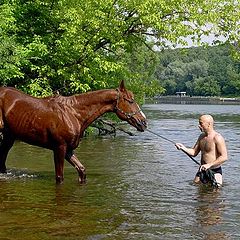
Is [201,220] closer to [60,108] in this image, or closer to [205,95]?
[60,108]

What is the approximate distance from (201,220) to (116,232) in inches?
60.6

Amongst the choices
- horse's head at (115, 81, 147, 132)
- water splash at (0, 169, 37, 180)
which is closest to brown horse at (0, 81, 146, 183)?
horse's head at (115, 81, 147, 132)

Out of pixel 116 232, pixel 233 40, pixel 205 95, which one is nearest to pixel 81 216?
pixel 116 232

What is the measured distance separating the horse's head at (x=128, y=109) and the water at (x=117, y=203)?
1380 mm

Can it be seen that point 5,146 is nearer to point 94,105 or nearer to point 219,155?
point 94,105

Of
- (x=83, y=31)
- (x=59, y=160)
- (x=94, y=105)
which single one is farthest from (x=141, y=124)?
(x=83, y=31)

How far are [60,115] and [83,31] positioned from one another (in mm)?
11109

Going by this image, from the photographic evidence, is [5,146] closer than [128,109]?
No

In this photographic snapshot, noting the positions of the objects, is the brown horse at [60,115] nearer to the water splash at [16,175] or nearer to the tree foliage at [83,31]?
the water splash at [16,175]

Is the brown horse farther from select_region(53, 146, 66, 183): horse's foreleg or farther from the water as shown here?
the water

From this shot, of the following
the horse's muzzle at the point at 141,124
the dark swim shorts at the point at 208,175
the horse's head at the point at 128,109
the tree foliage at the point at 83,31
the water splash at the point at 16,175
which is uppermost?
the tree foliage at the point at 83,31

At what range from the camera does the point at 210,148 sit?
→ 38.8 ft

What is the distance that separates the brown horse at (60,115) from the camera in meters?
12.2

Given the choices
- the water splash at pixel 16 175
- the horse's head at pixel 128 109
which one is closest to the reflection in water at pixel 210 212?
the horse's head at pixel 128 109
